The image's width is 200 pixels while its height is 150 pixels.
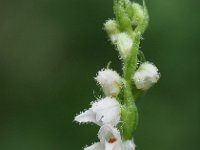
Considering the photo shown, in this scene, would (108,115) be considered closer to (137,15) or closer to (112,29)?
(112,29)

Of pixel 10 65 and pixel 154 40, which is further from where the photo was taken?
pixel 10 65

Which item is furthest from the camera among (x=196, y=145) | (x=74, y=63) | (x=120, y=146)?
(x=74, y=63)

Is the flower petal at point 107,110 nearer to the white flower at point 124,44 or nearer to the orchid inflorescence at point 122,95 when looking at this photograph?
the orchid inflorescence at point 122,95

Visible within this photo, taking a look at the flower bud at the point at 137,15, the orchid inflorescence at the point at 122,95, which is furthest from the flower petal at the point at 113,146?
the flower bud at the point at 137,15

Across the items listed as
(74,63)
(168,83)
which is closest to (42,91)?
(74,63)

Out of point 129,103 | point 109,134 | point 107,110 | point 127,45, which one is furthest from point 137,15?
point 109,134

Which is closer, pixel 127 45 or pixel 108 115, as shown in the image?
pixel 108 115

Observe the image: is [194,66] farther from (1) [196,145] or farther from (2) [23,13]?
(2) [23,13]

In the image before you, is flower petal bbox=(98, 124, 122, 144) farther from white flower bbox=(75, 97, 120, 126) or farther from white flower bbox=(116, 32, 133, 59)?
white flower bbox=(116, 32, 133, 59)
